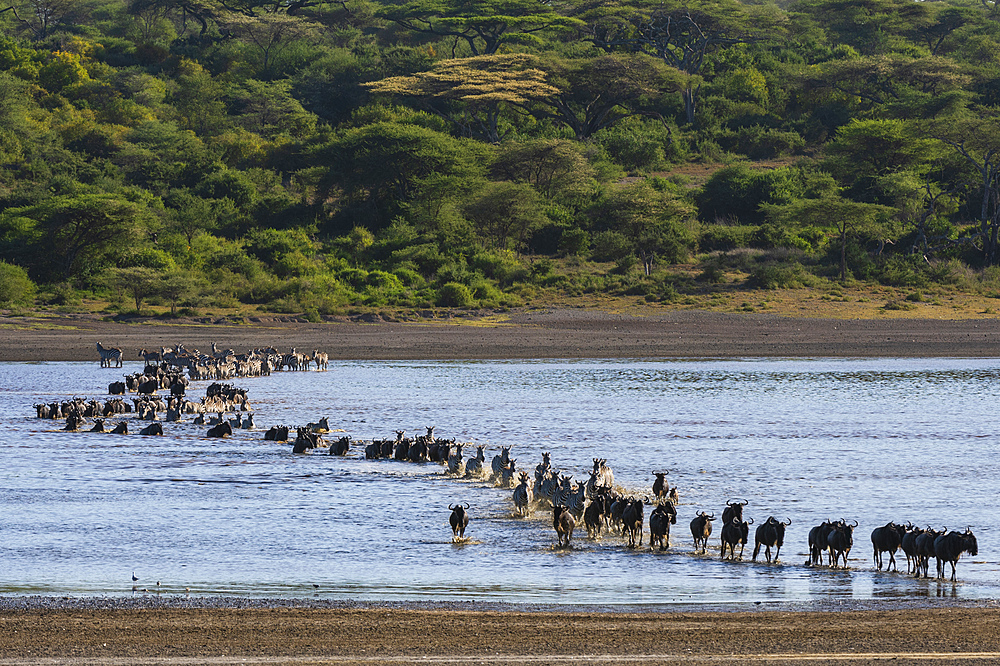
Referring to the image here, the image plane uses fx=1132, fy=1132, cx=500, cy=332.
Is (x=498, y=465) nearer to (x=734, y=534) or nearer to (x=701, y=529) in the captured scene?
(x=701, y=529)

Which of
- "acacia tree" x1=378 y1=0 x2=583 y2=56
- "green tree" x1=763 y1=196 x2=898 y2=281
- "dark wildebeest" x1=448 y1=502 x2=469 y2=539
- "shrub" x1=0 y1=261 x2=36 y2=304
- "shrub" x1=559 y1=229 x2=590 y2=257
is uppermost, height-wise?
"acacia tree" x1=378 y1=0 x2=583 y2=56

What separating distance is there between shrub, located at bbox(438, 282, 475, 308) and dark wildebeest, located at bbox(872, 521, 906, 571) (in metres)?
37.9

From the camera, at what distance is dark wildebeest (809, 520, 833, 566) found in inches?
459

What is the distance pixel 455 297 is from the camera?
4934 cm

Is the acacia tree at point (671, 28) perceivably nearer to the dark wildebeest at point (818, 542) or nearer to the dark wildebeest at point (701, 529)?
the dark wildebeest at point (701, 529)

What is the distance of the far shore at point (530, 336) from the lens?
40562 millimetres

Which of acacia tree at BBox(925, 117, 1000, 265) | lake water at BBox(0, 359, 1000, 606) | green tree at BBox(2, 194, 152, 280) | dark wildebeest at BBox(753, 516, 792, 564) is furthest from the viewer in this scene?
acacia tree at BBox(925, 117, 1000, 265)

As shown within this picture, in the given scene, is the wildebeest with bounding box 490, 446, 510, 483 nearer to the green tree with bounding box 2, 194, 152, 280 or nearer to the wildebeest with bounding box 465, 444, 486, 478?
the wildebeest with bounding box 465, 444, 486, 478

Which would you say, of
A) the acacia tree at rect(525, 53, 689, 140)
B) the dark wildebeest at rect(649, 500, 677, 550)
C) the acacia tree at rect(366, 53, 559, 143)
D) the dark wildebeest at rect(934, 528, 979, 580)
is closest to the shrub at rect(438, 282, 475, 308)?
the acacia tree at rect(366, 53, 559, 143)

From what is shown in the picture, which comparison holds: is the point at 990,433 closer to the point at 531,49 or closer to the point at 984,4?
the point at 531,49

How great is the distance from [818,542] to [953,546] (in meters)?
1.35

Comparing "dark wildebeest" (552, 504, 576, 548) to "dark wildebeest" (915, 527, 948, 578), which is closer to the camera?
"dark wildebeest" (915, 527, 948, 578)

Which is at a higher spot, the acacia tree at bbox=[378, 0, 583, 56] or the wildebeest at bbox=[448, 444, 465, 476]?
the acacia tree at bbox=[378, 0, 583, 56]

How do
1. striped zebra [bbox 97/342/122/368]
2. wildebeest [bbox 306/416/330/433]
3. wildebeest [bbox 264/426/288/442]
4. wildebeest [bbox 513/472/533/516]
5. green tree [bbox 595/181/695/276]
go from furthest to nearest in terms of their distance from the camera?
green tree [bbox 595/181/695/276]
striped zebra [bbox 97/342/122/368]
wildebeest [bbox 306/416/330/433]
wildebeest [bbox 264/426/288/442]
wildebeest [bbox 513/472/533/516]
